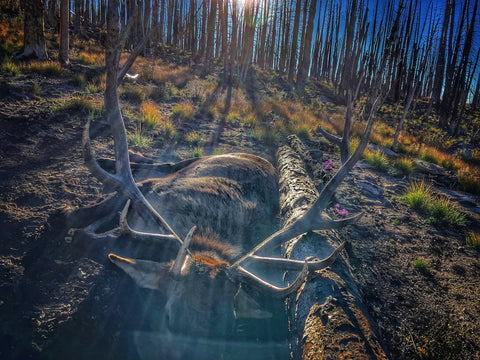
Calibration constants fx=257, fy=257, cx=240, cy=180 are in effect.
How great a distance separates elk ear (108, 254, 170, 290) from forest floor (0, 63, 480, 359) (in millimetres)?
241

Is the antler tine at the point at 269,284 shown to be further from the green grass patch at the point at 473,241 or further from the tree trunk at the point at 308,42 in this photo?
the tree trunk at the point at 308,42

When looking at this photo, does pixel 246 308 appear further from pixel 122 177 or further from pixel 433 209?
pixel 433 209

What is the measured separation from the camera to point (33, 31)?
31.7 ft

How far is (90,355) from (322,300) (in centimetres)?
184

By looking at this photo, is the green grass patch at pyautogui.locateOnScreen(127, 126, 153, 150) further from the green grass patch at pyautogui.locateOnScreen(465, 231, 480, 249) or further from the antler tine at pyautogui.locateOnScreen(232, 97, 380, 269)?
the green grass patch at pyautogui.locateOnScreen(465, 231, 480, 249)

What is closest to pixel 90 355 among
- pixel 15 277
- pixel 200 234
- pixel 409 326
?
pixel 15 277

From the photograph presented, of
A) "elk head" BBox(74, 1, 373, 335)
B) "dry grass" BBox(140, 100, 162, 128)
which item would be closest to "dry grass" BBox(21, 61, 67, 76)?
"dry grass" BBox(140, 100, 162, 128)

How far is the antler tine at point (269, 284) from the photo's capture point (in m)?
1.88

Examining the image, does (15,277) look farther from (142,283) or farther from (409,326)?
(409,326)

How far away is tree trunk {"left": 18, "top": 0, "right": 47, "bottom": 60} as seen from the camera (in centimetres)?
930

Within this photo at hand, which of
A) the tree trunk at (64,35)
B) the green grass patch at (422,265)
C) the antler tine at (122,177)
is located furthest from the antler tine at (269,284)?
the tree trunk at (64,35)

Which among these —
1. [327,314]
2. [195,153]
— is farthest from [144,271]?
[195,153]

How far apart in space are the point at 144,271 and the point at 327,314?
1.44m

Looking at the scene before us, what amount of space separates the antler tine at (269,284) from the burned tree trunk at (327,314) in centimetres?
22
